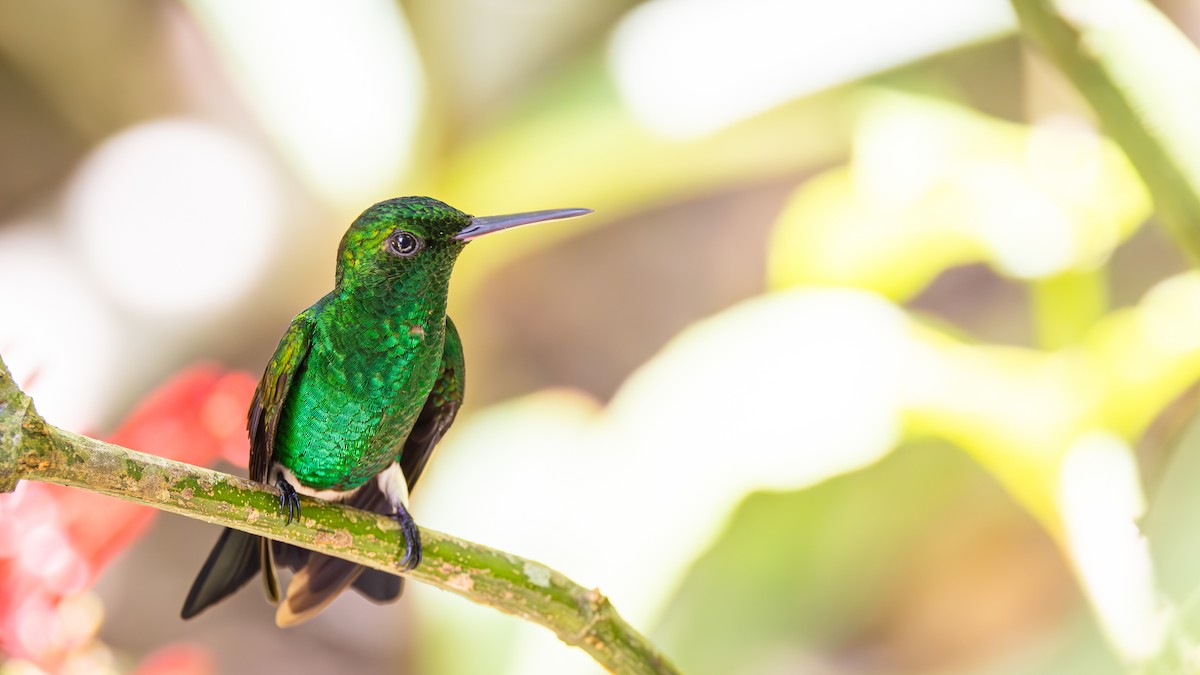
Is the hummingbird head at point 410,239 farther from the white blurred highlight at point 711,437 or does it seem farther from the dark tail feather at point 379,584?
the white blurred highlight at point 711,437

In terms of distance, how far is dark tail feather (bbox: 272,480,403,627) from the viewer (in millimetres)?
497

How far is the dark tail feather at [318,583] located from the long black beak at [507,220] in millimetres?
220

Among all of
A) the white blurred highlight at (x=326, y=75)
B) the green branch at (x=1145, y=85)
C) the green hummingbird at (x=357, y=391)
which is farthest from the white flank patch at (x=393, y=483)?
the white blurred highlight at (x=326, y=75)

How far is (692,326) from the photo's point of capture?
3.92 ft

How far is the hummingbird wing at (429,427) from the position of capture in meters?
0.52

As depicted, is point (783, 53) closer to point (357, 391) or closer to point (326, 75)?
point (326, 75)

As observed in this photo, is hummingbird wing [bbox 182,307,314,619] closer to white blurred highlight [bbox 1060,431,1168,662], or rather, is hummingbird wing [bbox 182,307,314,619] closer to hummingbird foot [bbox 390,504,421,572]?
hummingbird foot [bbox 390,504,421,572]

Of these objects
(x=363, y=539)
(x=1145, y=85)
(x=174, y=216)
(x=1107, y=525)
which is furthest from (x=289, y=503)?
(x=174, y=216)

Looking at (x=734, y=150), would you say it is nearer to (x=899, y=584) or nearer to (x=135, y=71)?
(x=899, y=584)

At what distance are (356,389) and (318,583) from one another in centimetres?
12

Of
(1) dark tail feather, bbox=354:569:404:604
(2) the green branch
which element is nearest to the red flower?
(1) dark tail feather, bbox=354:569:404:604

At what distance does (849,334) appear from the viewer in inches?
38.9

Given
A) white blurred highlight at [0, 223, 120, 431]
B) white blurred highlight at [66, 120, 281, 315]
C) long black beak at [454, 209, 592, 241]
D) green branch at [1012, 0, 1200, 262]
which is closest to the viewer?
long black beak at [454, 209, 592, 241]

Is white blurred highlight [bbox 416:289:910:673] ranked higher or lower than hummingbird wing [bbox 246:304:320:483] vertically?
lower
